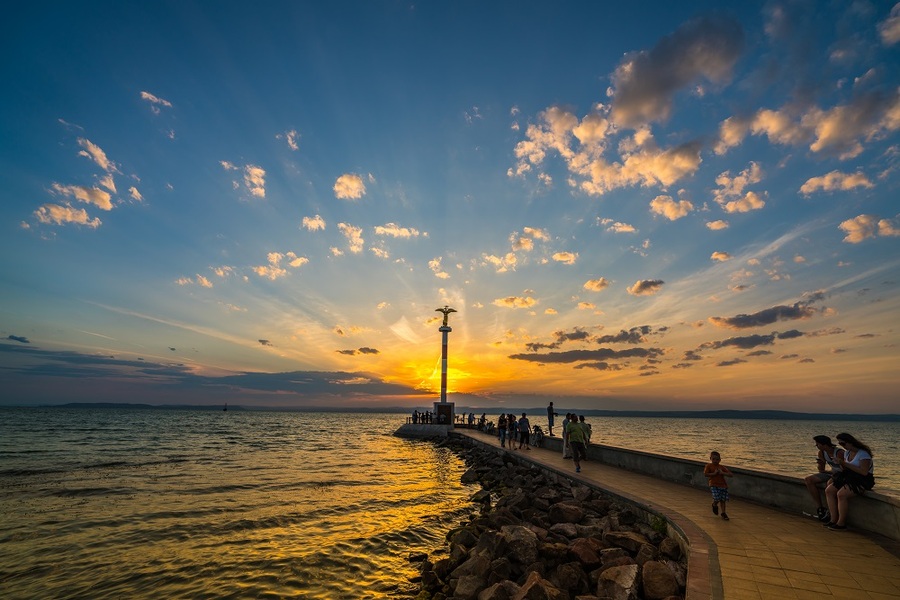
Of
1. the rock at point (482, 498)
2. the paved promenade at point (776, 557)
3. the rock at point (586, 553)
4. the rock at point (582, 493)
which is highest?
the paved promenade at point (776, 557)

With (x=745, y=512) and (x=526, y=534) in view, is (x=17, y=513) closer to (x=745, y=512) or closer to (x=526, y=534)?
(x=526, y=534)

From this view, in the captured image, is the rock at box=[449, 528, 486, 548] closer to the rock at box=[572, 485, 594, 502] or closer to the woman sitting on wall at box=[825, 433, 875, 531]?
the rock at box=[572, 485, 594, 502]

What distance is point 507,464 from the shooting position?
21281mm

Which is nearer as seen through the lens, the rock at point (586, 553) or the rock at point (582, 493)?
the rock at point (586, 553)

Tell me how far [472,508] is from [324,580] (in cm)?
765

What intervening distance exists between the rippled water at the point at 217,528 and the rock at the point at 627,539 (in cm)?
425

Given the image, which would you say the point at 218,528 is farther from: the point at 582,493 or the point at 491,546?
the point at 582,493

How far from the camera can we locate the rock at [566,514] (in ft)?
35.2

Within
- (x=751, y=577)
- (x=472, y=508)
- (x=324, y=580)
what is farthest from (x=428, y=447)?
(x=751, y=577)

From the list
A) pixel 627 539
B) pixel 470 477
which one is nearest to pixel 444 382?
pixel 470 477

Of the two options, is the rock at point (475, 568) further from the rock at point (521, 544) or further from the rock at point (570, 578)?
the rock at point (570, 578)

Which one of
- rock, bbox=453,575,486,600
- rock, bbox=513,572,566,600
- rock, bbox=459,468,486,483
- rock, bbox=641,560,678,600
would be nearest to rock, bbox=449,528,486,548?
rock, bbox=453,575,486,600

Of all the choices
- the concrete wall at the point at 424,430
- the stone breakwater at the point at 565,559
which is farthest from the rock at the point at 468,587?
the concrete wall at the point at 424,430

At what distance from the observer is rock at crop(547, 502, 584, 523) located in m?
10.7
